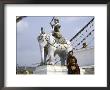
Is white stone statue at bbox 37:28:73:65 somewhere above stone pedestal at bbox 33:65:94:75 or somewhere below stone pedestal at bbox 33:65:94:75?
above

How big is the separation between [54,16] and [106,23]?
0.14 metres

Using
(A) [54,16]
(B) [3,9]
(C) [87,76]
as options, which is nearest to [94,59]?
(C) [87,76]

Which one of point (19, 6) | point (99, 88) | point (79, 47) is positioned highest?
point (19, 6)

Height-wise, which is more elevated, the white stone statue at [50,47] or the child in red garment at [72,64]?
the white stone statue at [50,47]

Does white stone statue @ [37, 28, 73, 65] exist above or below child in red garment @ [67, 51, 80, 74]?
above

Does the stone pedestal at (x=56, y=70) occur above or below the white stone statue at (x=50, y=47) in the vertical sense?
below

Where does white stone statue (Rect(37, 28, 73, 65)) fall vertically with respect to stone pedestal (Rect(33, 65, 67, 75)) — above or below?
above

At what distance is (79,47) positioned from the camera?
44.3 inches

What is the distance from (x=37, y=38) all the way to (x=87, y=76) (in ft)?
0.54

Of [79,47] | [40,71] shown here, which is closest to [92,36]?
[79,47]

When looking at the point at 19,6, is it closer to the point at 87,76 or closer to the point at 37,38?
the point at 37,38

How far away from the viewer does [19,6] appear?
1117 mm

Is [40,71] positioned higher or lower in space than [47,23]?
lower

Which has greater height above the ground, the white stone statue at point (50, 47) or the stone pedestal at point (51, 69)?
the white stone statue at point (50, 47)
